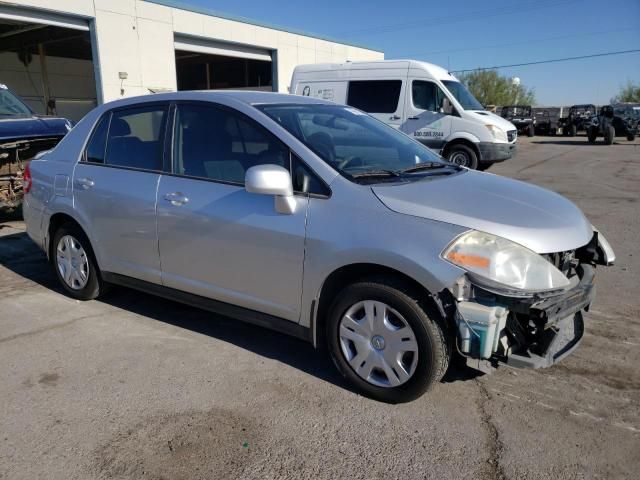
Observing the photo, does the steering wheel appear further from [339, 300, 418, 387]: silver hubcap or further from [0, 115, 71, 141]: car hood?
[0, 115, 71, 141]: car hood

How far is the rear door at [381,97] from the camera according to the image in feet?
39.0

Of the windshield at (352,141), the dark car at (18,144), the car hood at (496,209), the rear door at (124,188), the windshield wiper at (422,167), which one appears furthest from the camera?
the dark car at (18,144)

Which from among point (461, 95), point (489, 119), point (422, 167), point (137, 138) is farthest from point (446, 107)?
point (137, 138)

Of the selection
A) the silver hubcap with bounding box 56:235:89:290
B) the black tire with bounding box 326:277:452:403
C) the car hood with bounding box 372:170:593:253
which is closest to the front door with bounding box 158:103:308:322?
the black tire with bounding box 326:277:452:403

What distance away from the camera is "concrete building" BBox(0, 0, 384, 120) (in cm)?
1504

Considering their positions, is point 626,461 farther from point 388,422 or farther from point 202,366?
point 202,366

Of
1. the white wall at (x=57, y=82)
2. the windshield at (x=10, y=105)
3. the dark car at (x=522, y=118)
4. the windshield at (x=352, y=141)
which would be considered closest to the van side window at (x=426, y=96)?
the windshield at (x=10, y=105)

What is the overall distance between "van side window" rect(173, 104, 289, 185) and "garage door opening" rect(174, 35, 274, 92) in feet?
55.5

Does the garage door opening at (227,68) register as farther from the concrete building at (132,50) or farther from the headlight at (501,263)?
the headlight at (501,263)

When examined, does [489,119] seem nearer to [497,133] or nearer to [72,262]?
[497,133]

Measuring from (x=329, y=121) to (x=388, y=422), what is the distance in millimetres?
2150

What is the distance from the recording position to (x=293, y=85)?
13.1m

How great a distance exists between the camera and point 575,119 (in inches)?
1256

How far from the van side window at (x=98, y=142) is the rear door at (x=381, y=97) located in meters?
8.21
